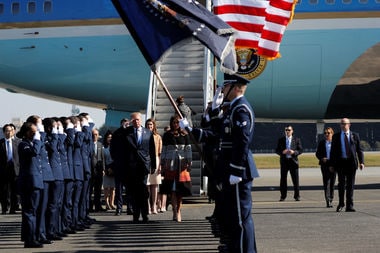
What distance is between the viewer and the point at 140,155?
48.6ft

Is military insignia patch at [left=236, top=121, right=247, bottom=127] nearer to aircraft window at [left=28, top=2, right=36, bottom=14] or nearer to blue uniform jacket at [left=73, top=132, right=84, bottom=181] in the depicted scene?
blue uniform jacket at [left=73, top=132, right=84, bottom=181]

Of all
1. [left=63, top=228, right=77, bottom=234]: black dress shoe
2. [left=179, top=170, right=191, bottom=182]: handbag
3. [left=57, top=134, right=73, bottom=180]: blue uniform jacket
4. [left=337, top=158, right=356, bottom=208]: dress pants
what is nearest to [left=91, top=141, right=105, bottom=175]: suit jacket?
[left=179, top=170, right=191, bottom=182]: handbag

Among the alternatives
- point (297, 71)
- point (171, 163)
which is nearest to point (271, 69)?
point (297, 71)

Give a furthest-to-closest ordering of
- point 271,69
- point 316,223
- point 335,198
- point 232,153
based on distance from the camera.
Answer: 1. point 271,69
2. point 335,198
3. point 316,223
4. point 232,153

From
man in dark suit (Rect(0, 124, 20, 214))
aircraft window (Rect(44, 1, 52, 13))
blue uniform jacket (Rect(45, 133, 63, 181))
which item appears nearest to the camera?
blue uniform jacket (Rect(45, 133, 63, 181))

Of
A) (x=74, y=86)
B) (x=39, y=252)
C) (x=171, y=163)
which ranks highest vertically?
(x=74, y=86)

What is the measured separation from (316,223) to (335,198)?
20.2 feet

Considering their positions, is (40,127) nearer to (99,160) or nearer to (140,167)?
(140,167)

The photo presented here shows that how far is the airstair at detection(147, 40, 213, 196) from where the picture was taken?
65.8 feet

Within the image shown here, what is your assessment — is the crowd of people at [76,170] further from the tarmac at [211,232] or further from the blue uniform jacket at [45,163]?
the tarmac at [211,232]

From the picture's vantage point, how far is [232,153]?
895 centimetres

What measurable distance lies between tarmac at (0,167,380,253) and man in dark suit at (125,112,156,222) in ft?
1.34

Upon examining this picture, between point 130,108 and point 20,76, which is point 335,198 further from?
point 20,76

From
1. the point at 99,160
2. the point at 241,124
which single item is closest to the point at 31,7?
the point at 99,160
